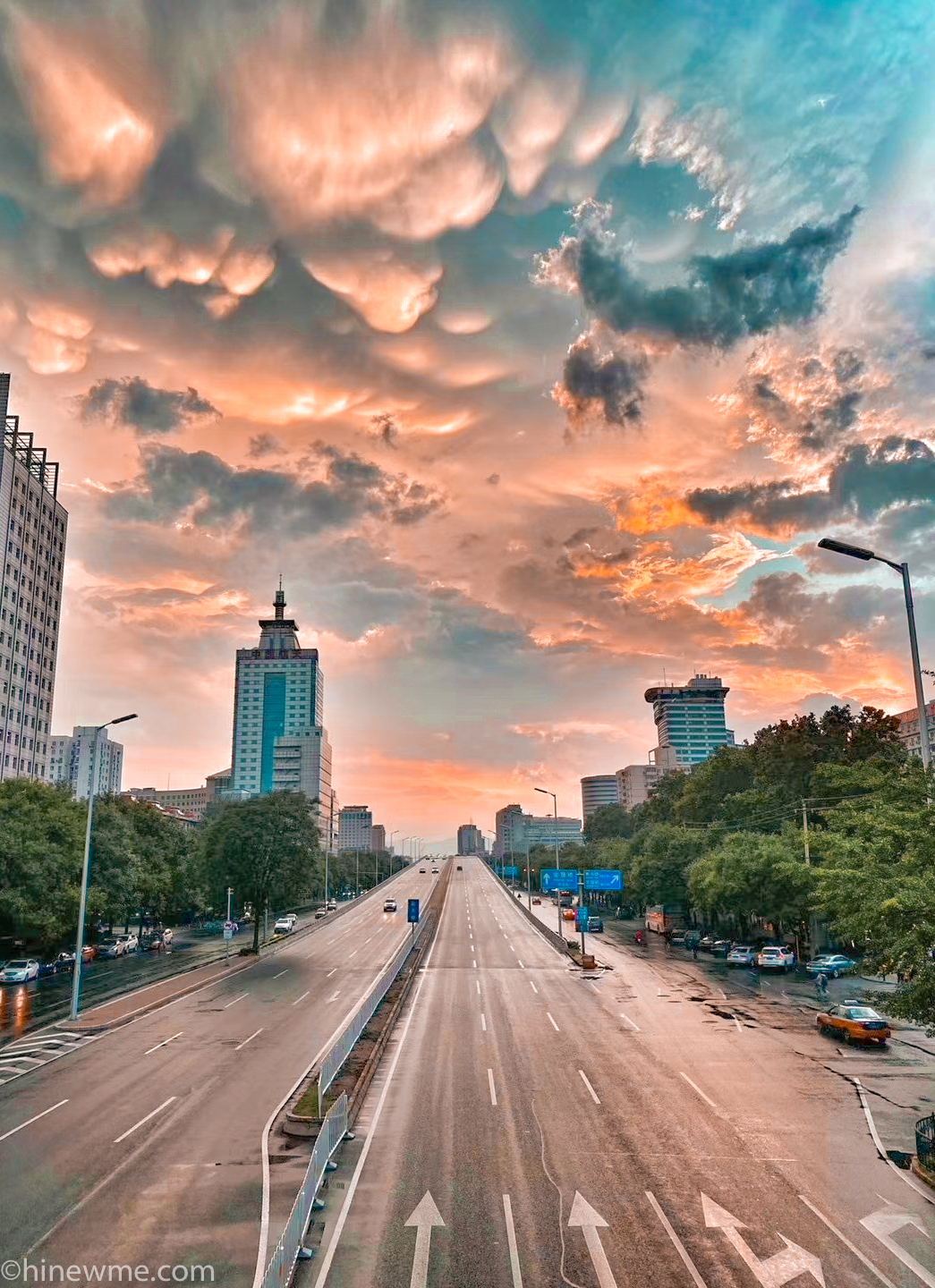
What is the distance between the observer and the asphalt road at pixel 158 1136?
15.2m

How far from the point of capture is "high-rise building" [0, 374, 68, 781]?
110 meters

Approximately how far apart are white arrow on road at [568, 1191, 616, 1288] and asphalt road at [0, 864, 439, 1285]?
587cm

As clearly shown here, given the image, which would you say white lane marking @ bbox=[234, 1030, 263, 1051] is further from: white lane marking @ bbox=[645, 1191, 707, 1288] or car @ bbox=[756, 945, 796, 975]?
car @ bbox=[756, 945, 796, 975]

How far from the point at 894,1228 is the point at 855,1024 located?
20.6 meters

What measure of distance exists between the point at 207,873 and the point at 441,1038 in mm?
37242

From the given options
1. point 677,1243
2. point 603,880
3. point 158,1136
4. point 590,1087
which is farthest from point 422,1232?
point 603,880

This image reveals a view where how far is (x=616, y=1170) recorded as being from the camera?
60.8 ft

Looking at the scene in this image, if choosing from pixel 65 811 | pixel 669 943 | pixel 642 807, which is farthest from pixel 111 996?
pixel 642 807

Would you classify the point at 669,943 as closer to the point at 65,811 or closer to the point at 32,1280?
the point at 65,811

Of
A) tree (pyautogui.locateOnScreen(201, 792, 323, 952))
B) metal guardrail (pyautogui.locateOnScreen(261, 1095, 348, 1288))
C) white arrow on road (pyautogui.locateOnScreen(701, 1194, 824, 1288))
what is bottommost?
white arrow on road (pyautogui.locateOnScreen(701, 1194, 824, 1288))

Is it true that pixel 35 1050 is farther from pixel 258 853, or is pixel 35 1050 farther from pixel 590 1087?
pixel 258 853

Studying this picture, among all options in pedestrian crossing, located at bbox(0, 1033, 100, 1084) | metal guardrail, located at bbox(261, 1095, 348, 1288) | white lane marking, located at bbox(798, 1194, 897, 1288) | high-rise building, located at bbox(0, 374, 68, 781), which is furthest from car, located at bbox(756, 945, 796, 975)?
high-rise building, located at bbox(0, 374, 68, 781)

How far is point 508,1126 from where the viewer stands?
21.8 meters

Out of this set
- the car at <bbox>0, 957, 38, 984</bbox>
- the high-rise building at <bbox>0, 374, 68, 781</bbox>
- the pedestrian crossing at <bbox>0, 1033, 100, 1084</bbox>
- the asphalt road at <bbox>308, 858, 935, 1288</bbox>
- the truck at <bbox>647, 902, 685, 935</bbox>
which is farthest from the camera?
the high-rise building at <bbox>0, 374, 68, 781</bbox>
